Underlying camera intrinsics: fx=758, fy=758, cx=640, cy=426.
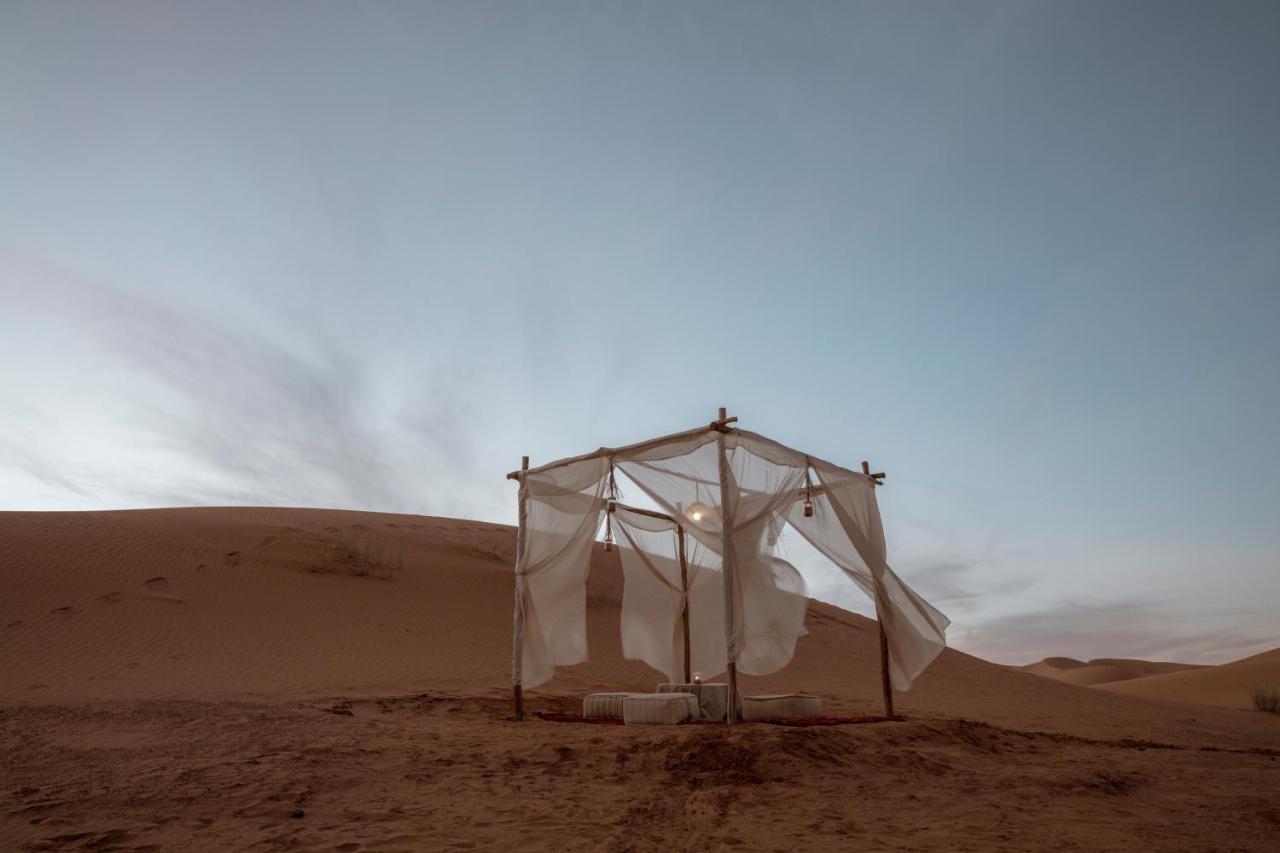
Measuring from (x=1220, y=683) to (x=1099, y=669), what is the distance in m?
21.2

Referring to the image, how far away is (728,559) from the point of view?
7.85m

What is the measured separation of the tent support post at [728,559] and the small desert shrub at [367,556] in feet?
39.4

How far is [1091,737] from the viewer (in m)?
9.52

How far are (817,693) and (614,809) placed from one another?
982 cm

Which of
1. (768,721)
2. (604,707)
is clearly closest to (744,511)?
(768,721)

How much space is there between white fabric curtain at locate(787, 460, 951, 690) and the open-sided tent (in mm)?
12

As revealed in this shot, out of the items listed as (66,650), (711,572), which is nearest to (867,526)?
(711,572)

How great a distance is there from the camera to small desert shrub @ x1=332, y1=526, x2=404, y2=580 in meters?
17.6

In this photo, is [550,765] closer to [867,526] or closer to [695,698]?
[695,698]

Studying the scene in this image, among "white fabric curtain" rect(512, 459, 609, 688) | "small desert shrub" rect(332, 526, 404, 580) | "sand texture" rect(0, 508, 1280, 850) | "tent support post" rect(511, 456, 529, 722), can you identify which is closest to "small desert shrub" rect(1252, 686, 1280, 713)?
"sand texture" rect(0, 508, 1280, 850)

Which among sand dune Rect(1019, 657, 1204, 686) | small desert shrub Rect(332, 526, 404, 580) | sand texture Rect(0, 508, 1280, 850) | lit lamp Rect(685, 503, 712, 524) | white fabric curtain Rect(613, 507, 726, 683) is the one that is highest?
small desert shrub Rect(332, 526, 404, 580)

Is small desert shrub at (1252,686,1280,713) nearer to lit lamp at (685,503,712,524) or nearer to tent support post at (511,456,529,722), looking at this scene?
lit lamp at (685,503,712,524)

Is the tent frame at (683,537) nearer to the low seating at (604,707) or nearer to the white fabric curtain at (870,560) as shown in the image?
the white fabric curtain at (870,560)

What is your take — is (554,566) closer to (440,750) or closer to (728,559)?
(728,559)
